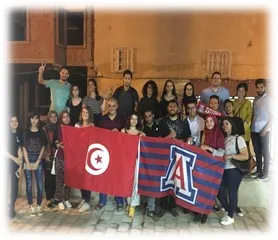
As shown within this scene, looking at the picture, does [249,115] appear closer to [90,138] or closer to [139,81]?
[90,138]

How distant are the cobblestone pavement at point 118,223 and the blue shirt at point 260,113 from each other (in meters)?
1.36

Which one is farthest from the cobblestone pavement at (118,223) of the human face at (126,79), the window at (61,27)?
the window at (61,27)

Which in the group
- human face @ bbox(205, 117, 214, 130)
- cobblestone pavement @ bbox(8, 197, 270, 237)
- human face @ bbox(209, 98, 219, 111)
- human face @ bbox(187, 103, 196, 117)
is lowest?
cobblestone pavement @ bbox(8, 197, 270, 237)

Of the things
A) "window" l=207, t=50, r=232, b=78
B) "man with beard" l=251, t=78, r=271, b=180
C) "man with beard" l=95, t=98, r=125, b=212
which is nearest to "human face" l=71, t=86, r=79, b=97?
"man with beard" l=95, t=98, r=125, b=212

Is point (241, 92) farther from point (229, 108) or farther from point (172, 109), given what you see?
point (172, 109)

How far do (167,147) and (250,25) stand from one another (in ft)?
14.7

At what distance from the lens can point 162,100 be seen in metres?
5.42

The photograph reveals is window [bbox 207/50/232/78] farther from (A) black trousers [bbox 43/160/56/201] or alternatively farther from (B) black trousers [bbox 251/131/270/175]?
(A) black trousers [bbox 43/160/56/201]

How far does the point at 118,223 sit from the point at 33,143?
1660 millimetres

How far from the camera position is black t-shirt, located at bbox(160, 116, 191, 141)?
487 centimetres

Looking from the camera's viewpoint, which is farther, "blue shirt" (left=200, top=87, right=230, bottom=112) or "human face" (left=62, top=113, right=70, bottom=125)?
"blue shirt" (left=200, top=87, right=230, bottom=112)

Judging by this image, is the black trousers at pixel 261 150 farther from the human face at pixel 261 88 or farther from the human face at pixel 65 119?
the human face at pixel 65 119

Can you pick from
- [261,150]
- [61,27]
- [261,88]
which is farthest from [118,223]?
[61,27]

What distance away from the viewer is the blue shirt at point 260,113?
209 inches
